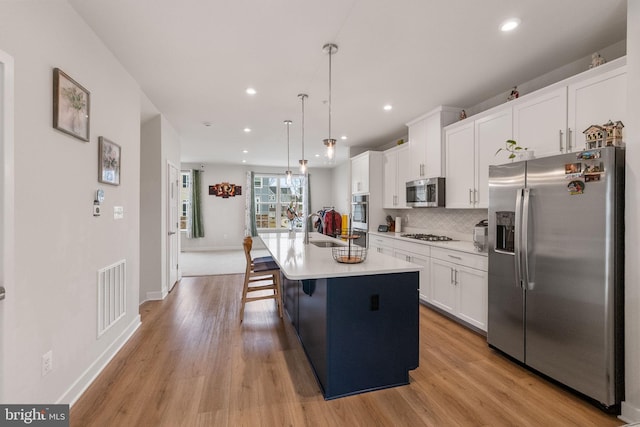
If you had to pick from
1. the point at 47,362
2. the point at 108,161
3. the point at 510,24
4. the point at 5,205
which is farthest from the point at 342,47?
the point at 47,362

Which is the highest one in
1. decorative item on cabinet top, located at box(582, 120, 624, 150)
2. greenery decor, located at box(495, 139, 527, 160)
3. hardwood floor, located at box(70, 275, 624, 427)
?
greenery decor, located at box(495, 139, 527, 160)

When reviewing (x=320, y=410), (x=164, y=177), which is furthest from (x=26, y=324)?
(x=164, y=177)

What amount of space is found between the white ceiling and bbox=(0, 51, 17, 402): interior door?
0.93m

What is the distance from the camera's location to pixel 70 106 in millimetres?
1873

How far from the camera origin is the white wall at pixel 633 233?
1716 millimetres

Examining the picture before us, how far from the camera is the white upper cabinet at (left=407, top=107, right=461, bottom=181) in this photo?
3.76m

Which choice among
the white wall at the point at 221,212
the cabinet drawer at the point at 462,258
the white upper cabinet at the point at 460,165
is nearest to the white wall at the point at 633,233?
the cabinet drawer at the point at 462,258

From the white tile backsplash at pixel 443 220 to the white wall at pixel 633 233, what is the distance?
1.75 metres

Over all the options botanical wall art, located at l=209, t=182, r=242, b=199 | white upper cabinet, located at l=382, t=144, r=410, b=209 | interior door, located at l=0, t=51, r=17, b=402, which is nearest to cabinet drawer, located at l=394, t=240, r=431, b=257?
white upper cabinet, located at l=382, t=144, r=410, b=209

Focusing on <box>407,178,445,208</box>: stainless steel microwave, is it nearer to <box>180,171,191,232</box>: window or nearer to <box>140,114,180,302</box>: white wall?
<box>140,114,180,302</box>: white wall

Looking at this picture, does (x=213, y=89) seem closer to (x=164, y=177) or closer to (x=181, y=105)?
(x=181, y=105)

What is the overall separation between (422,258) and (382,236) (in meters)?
1.06

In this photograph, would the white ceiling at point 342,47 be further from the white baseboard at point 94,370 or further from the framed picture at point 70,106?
the white baseboard at point 94,370

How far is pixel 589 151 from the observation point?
185cm
